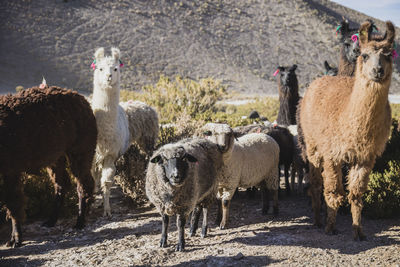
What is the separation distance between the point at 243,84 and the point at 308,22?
801 inches

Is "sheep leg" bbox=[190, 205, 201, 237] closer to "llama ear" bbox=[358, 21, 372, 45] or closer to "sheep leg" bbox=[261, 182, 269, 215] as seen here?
"sheep leg" bbox=[261, 182, 269, 215]

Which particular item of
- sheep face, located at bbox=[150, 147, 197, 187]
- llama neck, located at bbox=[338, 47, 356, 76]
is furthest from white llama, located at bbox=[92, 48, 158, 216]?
llama neck, located at bbox=[338, 47, 356, 76]

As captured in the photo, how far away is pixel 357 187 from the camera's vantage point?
483 centimetres

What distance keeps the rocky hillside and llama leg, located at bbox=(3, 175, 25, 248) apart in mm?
26128

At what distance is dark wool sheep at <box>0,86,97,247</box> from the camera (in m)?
4.74

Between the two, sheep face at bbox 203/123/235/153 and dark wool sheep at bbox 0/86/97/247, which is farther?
sheep face at bbox 203/123/235/153

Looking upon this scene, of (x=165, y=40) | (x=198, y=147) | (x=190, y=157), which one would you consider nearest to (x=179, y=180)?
(x=190, y=157)

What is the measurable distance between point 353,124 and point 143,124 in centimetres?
418

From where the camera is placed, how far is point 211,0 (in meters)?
50.8

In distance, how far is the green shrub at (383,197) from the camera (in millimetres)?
5789

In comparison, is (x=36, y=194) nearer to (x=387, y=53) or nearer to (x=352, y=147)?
(x=352, y=147)

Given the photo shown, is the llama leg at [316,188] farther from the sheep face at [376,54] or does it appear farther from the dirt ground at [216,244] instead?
the sheep face at [376,54]

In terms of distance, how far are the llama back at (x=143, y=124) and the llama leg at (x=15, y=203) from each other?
8.76 feet

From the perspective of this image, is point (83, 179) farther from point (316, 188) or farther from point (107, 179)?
point (316, 188)
